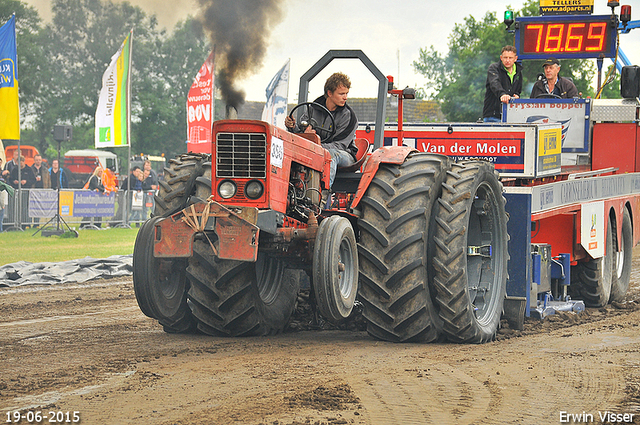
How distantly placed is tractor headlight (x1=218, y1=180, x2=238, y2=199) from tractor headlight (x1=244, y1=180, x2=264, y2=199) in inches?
4.1

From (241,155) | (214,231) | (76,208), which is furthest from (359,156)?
(76,208)

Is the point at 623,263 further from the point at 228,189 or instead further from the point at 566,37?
the point at 228,189

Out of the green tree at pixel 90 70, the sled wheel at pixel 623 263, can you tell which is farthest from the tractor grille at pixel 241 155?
the green tree at pixel 90 70

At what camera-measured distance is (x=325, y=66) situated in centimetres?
782

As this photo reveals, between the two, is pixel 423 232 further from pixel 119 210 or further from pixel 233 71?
pixel 119 210

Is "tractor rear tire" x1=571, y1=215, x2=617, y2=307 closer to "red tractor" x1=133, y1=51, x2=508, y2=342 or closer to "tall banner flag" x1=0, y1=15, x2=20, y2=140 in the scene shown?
"red tractor" x1=133, y1=51, x2=508, y2=342

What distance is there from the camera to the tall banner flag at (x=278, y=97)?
71.4ft

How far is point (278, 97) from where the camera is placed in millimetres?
22078

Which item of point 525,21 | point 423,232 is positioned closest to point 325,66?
point 423,232

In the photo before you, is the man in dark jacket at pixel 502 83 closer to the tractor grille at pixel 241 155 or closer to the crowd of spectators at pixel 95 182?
the tractor grille at pixel 241 155

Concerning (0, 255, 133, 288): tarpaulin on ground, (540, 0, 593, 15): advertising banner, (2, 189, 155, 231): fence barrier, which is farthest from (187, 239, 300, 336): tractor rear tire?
(2, 189, 155, 231): fence barrier

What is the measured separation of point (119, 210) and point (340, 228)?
17.4 m

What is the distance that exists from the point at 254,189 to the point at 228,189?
0.68 ft

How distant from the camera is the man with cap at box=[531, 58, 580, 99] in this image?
11946 mm
